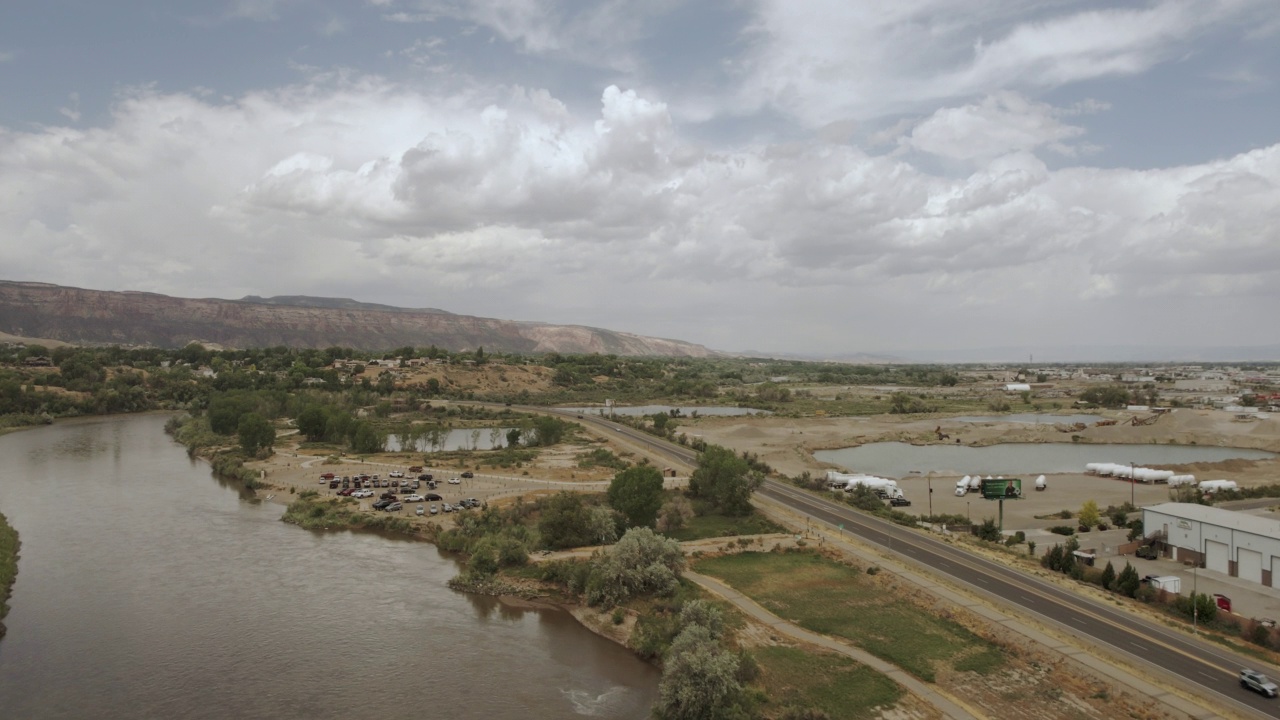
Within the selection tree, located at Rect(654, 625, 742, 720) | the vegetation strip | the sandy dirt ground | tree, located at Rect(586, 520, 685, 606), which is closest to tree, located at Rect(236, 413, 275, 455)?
the vegetation strip

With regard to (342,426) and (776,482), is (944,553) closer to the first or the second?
(776,482)

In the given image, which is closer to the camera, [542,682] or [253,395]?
[542,682]

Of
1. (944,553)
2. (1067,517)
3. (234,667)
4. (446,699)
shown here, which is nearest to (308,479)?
(234,667)

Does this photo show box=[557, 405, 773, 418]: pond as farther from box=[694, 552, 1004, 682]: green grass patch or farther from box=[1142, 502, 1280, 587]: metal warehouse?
box=[694, 552, 1004, 682]: green grass patch

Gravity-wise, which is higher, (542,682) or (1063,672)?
(1063,672)

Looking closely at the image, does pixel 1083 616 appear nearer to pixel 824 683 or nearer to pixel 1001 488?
pixel 824 683
